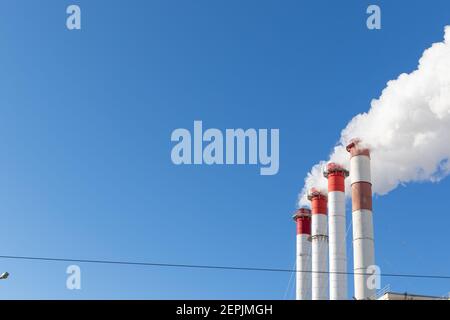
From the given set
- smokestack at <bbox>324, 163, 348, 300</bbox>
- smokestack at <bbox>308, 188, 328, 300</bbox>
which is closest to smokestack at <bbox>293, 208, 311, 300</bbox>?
smokestack at <bbox>308, 188, 328, 300</bbox>

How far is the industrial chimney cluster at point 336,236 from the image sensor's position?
57.2 m

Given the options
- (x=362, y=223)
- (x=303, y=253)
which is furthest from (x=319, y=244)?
(x=362, y=223)

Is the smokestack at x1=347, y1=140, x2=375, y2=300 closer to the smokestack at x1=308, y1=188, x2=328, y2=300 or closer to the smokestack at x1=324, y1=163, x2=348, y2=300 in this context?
the smokestack at x1=324, y1=163, x2=348, y2=300

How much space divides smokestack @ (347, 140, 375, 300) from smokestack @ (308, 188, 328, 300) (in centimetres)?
998

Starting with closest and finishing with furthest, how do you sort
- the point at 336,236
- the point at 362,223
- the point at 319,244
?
the point at 362,223 < the point at 336,236 < the point at 319,244

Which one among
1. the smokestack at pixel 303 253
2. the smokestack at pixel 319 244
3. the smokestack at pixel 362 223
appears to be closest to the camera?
the smokestack at pixel 362 223

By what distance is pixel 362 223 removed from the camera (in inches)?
2267

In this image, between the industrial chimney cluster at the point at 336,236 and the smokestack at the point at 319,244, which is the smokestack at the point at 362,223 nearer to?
the industrial chimney cluster at the point at 336,236

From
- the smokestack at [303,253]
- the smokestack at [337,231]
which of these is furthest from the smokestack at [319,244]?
the smokestack at [337,231]

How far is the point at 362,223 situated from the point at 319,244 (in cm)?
1170

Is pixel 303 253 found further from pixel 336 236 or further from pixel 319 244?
pixel 336 236
